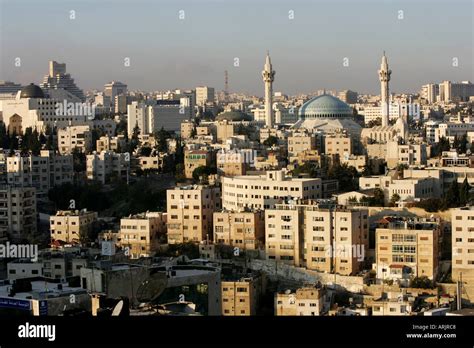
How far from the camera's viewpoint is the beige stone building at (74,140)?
561 inches

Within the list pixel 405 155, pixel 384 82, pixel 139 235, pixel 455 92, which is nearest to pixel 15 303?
pixel 139 235

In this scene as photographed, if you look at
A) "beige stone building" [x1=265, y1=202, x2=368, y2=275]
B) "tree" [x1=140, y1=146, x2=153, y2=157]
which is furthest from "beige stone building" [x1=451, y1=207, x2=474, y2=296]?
"tree" [x1=140, y1=146, x2=153, y2=157]

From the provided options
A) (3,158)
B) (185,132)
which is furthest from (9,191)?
(185,132)

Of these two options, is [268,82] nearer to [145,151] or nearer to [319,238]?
[145,151]

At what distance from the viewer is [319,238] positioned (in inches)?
317

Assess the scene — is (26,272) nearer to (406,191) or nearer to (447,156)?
(406,191)

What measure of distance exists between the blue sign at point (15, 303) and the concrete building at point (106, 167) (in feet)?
27.9

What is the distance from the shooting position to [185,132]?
17906 millimetres

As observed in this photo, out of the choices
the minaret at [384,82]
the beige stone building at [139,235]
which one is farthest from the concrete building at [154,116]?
the beige stone building at [139,235]

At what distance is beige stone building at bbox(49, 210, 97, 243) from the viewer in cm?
930

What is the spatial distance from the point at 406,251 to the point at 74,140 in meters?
7.66

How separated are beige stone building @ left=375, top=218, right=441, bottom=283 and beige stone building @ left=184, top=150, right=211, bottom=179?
14.8ft

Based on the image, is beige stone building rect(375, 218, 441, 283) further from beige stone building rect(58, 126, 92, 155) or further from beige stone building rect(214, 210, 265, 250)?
beige stone building rect(58, 126, 92, 155)

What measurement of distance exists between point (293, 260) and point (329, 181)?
2.20 m
